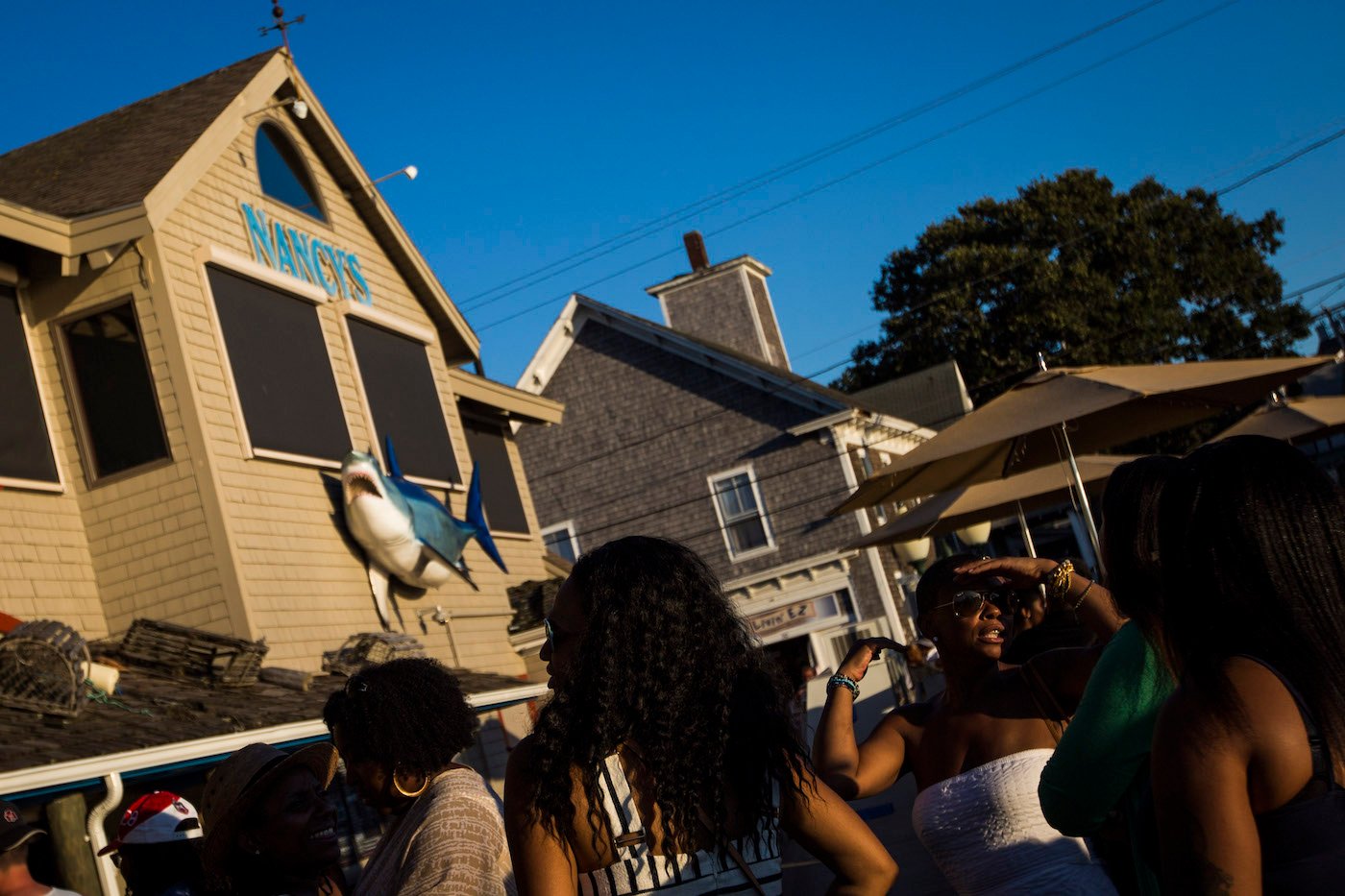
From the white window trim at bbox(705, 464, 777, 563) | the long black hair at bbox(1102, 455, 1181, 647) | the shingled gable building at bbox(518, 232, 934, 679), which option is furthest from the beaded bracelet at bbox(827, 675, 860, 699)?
the white window trim at bbox(705, 464, 777, 563)

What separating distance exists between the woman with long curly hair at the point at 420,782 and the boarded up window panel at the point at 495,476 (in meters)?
13.3

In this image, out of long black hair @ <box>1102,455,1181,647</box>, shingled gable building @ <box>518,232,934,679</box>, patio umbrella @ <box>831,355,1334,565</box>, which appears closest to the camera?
long black hair @ <box>1102,455,1181,647</box>

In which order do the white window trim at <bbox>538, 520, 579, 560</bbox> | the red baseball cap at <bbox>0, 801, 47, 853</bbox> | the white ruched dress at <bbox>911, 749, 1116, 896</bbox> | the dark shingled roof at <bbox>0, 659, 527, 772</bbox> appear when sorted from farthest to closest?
1. the white window trim at <bbox>538, 520, 579, 560</bbox>
2. the dark shingled roof at <bbox>0, 659, 527, 772</bbox>
3. the red baseball cap at <bbox>0, 801, 47, 853</bbox>
4. the white ruched dress at <bbox>911, 749, 1116, 896</bbox>

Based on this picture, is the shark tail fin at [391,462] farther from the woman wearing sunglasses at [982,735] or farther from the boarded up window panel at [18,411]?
the woman wearing sunglasses at [982,735]

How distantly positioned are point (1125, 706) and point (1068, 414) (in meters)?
6.91

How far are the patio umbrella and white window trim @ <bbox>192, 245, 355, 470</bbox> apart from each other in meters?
4.87

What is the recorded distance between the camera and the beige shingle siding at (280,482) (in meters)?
11.5

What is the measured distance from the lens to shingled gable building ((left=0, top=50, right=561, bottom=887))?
36.2ft

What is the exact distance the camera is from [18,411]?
11016 mm

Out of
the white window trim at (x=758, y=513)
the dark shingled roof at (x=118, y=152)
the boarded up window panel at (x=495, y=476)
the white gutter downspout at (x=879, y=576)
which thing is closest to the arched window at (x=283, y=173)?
the dark shingled roof at (x=118, y=152)

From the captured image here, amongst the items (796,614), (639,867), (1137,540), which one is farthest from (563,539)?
Result: (1137,540)

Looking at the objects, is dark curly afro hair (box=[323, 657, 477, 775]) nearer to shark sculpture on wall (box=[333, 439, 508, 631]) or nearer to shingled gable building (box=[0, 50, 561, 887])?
shingled gable building (box=[0, 50, 561, 887])

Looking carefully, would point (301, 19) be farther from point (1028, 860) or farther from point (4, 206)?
point (1028, 860)

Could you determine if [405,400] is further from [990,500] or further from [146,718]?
[146,718]
